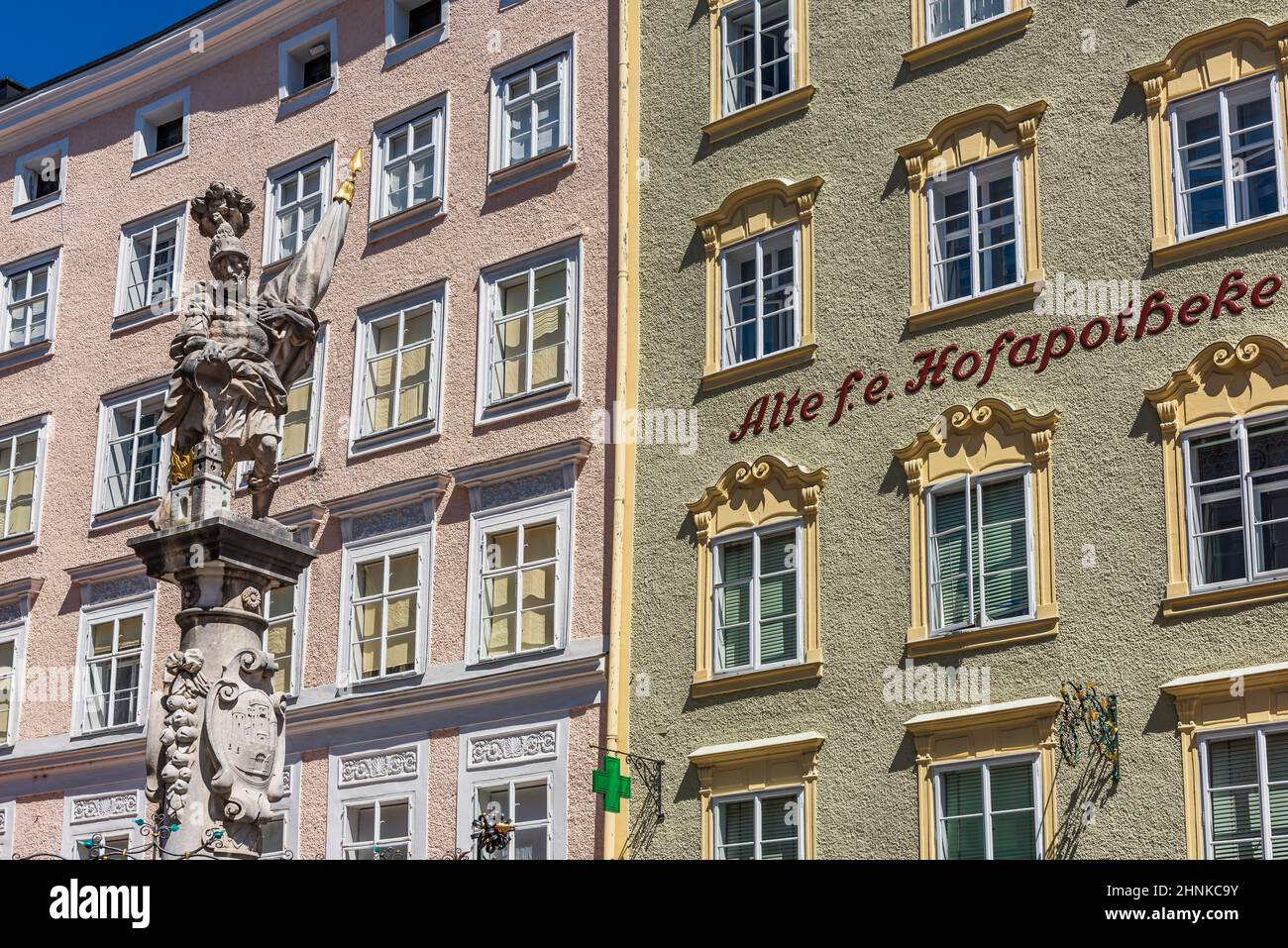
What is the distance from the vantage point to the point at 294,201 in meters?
29.9

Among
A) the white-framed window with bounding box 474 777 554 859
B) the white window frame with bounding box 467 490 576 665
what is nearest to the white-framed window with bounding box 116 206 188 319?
the white window frame with bounding box 467 490 576 665

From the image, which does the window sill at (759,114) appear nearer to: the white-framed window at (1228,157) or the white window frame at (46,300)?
the white-framed window at (1228,157)

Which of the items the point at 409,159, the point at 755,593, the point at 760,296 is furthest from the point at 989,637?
the point at 409,159

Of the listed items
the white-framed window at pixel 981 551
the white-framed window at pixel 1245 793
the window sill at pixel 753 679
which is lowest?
the white-framed window at pixel 1245 793

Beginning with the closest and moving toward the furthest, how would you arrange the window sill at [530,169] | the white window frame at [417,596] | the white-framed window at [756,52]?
the white-framed window at [756,52] < the white window frame at [417,596] < the window sill at [530,169]

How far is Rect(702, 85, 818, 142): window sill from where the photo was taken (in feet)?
79.0

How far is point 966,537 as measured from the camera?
20.9 m

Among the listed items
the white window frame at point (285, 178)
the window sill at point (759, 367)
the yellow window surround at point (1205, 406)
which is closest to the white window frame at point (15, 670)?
the white window frame at point (285, 178)

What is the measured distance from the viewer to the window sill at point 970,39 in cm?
2230

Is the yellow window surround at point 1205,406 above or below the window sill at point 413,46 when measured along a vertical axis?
below

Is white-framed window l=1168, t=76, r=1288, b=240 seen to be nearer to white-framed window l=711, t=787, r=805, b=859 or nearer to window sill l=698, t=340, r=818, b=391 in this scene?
window sill l=698, t=340, r=818, b=391

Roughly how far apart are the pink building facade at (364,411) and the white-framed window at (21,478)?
0.06m

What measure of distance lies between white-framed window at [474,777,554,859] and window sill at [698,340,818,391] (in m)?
4.87
